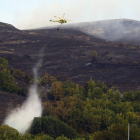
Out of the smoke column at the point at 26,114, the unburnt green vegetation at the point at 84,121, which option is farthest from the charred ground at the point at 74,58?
the smoke column at the point at 26,114

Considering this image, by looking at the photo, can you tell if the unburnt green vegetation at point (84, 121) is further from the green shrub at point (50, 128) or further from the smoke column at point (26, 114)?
the smoke column at point (26, 114)

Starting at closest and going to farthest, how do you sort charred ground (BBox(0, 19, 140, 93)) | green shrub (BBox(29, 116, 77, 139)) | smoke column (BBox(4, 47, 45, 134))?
1. green shrub (BBox(29, 116, 77, 139))
2. smoke column (BBox(4, 47, 45, 134))
3. charred ground (BBox(0, 19, 140, 93))

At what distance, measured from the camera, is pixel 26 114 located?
58.4m

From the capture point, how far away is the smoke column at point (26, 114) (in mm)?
48472

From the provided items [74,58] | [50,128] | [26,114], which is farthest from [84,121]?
[74,58]

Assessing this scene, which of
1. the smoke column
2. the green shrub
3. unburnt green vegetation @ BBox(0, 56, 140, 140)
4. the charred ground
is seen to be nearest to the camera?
unburnt green vegetation @ BBox(0, 56, 140, 140)

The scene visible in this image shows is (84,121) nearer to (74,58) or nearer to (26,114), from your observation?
(26,114)

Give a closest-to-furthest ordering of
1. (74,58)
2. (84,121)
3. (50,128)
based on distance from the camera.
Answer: (50,128)
(84,121)
(74,58)

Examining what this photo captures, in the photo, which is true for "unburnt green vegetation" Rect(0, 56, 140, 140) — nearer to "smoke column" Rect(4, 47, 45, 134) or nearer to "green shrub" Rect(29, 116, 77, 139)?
"green shrub" Rect(29, 116, 77, 139)

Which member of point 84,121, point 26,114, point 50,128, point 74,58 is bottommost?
point 26,114

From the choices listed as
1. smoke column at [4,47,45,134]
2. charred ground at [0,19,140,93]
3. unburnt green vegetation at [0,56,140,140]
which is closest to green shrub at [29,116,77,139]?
unburnt green vegetation at [0,56,140,140]

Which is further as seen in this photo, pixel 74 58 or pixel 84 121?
pixel 74 58

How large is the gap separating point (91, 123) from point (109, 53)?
82.8 metres

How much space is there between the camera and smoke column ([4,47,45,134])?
1908 inches
